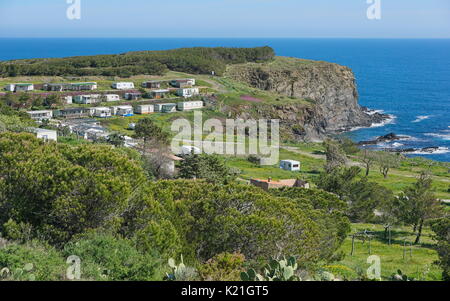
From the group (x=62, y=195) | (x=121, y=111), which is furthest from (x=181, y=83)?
(x=62, y=195)

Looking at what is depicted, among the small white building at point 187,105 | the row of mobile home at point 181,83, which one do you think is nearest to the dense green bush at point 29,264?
the small white building at point 187,105

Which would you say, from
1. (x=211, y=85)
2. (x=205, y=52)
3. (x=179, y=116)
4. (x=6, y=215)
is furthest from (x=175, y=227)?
(x=205, y=52)

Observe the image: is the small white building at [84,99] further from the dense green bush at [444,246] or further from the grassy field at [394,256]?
the dense green bush at [444,246]

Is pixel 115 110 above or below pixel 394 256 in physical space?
above

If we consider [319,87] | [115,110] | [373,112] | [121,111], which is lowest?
[373,112]

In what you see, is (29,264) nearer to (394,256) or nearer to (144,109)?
(394,256)

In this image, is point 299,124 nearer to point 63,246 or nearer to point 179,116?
point 179,116
